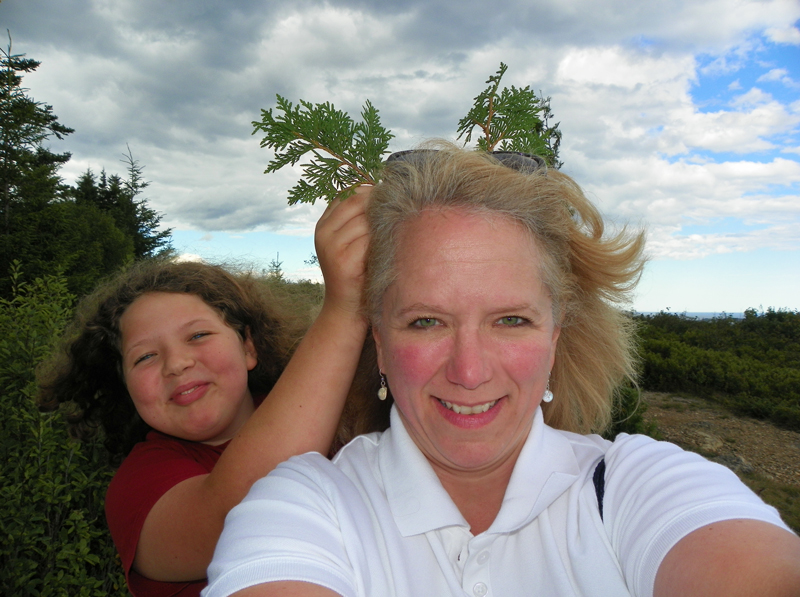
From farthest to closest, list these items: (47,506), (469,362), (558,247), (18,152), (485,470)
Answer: (18,152) < (47,506) < (558,247) < (485,470) < (469,362)

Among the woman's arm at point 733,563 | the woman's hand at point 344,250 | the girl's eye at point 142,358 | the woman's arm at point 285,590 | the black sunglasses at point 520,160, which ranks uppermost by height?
the black sunglasses at point 520,160

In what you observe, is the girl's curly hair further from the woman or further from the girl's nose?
the woman

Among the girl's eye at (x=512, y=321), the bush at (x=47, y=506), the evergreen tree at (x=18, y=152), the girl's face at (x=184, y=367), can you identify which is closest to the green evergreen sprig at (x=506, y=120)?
the girl's eye at (x=512, y=321)

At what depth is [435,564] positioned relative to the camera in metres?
1.62

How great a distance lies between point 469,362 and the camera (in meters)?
1.71

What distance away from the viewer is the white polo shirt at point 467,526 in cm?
138

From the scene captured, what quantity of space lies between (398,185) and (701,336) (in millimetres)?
13024

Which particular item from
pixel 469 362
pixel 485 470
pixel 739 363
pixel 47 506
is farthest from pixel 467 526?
pixel 739 363

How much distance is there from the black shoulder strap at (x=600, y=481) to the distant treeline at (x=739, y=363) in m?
5.33

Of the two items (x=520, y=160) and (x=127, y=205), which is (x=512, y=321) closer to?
(x=520, y=160)

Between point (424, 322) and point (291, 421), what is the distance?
0.59m

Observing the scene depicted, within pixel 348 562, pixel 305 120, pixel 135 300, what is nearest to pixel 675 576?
pixel 348 562

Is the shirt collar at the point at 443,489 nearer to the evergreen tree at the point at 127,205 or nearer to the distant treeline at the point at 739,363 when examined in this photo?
the distant treeline at the point at 739,363

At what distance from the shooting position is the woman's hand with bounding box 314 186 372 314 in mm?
1960
